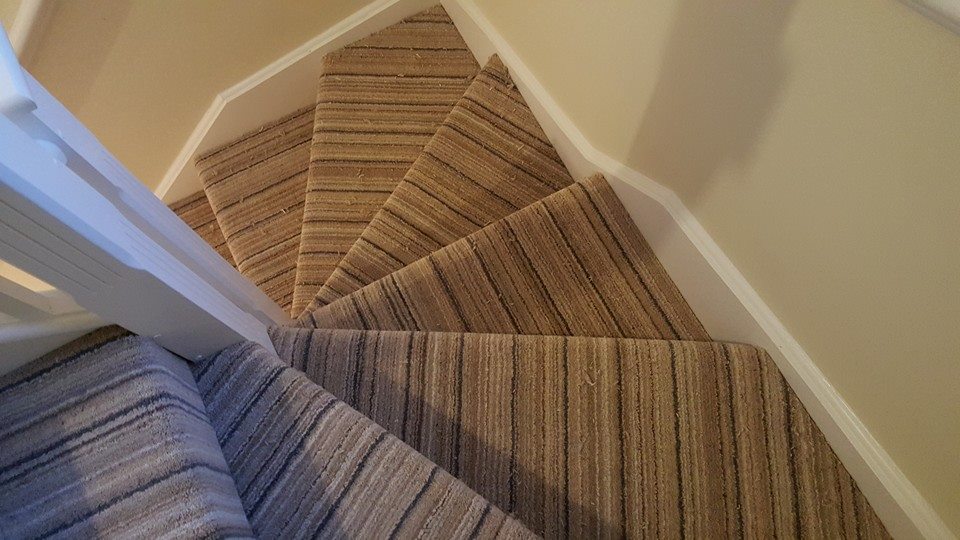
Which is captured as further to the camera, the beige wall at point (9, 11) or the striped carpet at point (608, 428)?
the beige wall at point (9, 11)

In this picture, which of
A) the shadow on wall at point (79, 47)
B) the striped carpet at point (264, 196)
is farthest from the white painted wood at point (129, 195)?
the shadow on wall at point (79, 47)

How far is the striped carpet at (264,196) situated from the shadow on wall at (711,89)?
120cm

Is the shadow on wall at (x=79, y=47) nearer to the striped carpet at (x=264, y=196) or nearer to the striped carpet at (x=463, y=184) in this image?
the striped carpet at (x=264, y=196)

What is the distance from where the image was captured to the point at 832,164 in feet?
2.88

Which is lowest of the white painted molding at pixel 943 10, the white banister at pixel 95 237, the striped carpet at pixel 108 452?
the striped carpet at pixel 108 452

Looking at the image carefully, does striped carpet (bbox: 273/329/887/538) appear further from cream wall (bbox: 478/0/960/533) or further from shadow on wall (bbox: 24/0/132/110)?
shadow on wall (bbox: 24/0/132/110)

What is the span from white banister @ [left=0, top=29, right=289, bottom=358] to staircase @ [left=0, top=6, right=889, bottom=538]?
8 cm

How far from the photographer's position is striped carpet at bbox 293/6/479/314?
67.8 inches

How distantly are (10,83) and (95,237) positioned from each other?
19cm

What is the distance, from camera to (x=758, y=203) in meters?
1.08

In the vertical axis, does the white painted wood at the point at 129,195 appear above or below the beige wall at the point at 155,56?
below

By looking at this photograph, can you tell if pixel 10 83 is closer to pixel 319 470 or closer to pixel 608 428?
pixel 319 470

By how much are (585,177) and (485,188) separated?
0.26 metres

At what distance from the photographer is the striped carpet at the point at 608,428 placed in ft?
3.70
